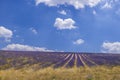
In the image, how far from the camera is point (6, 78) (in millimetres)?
27094

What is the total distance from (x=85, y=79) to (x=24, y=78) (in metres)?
5.01

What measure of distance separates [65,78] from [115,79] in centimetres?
396

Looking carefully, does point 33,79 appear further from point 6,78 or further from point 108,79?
point 108,79

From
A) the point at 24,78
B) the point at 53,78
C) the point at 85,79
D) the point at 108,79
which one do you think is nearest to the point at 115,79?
the point at 108,79

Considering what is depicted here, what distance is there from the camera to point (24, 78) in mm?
27797

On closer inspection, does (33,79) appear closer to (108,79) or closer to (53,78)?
(53,78)

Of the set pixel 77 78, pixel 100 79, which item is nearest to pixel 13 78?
pixel 77 78

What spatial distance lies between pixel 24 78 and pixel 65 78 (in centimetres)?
337

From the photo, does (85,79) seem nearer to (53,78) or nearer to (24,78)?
(53,78)

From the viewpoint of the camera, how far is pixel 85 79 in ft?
87.7

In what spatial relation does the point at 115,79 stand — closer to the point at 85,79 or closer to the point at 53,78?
the point at 85,79

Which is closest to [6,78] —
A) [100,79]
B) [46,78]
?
[46,78]

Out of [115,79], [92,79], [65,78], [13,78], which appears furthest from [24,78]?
[115,79]

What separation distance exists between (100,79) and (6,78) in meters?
7.46
